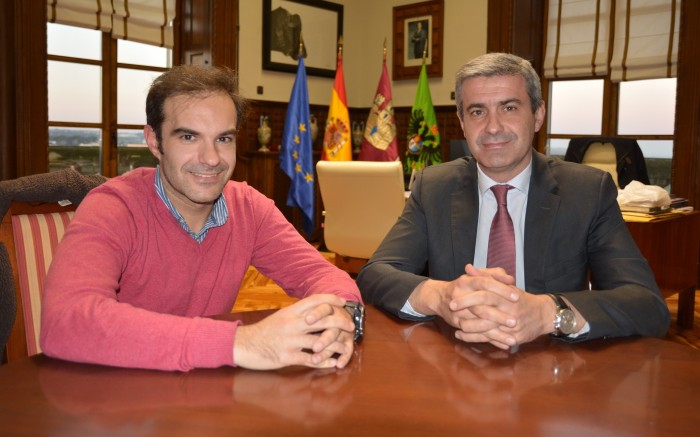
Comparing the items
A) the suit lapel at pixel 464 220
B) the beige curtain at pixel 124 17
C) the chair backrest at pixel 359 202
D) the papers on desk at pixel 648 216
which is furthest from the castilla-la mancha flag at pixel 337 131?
the suit lapel at pixel 464 220

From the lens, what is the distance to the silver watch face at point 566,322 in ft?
4.25

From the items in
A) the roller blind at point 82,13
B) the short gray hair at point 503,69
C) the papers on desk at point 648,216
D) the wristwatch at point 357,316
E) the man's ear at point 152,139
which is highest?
the roller blind at point 82,13

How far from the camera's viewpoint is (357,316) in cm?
131

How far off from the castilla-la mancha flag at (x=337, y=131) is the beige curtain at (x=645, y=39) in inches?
102

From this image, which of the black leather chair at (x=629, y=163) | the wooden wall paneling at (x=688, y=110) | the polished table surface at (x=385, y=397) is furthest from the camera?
the wooden wall paneling at (x=688, y=110)

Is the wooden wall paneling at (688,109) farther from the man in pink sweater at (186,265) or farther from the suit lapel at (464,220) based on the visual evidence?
the man in pink sweater at (186,265)

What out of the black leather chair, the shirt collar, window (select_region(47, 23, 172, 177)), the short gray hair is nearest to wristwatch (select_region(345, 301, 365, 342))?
the shirt collar

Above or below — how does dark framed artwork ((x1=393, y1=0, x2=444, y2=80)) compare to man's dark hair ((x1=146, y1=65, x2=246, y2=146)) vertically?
above

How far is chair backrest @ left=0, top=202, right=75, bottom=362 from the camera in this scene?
1.46 meters

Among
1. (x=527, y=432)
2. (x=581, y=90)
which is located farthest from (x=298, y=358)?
(x=581, y=90)

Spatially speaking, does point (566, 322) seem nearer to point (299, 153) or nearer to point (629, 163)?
point (629, 163)

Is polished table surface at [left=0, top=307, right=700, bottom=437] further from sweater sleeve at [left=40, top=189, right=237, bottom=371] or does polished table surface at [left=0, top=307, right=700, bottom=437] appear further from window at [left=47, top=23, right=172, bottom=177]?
window at [left=47, top=23, right=172, bottom=177]

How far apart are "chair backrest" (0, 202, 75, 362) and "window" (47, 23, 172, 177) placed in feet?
13.8

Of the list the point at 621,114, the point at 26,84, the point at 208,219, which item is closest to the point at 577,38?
the point at 621,114
